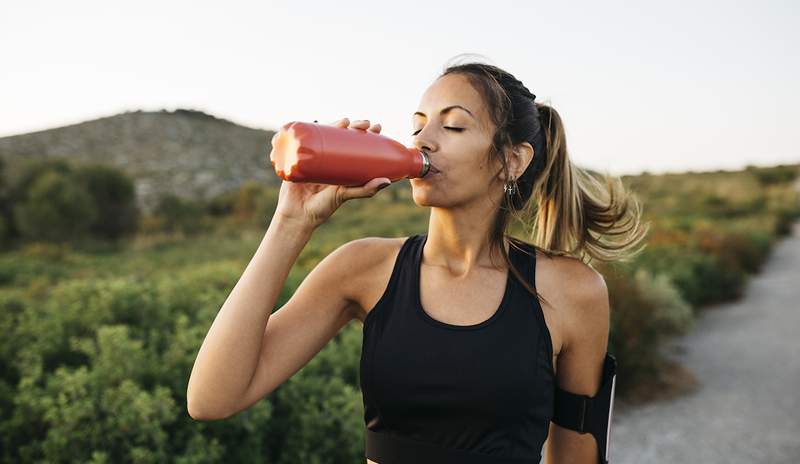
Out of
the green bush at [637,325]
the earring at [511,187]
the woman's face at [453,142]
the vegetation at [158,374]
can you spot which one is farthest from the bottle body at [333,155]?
the green bush at [637,325]

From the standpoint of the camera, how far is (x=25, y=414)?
3.09m

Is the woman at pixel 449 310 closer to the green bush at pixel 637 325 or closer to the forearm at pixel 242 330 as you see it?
the forearm at pixel 242 330

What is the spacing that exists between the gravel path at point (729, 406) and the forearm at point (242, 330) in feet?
15.9

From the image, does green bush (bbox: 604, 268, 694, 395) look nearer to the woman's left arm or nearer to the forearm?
the woman's left arm

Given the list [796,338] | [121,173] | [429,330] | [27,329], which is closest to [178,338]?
[27,329]

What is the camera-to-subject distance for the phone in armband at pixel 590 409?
1.98 m

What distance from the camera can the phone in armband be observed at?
1.98 meters

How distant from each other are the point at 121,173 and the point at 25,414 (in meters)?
26.8

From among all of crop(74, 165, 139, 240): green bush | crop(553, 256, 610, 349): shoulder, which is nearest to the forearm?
crop(553, 256, 610, 349): shoulder

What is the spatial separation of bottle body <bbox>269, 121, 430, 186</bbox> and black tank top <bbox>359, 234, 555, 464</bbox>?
48 cm

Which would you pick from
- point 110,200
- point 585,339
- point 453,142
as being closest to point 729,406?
point 585,339

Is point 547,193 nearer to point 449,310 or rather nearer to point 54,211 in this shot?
point 449,310

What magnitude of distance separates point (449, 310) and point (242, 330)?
616 mm

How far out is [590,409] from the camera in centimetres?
199
